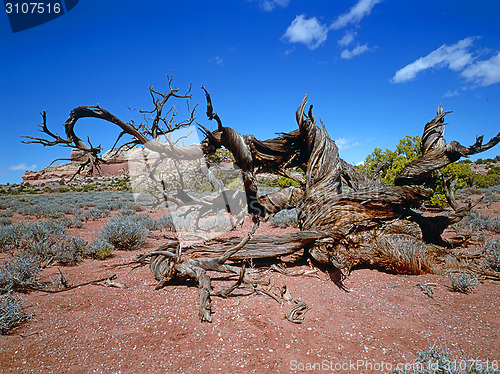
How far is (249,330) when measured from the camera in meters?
3.15

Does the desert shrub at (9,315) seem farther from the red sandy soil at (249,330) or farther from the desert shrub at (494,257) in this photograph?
the desert shrub at (494,257)

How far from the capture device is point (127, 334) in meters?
3.09

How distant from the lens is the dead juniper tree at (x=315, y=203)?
4.73 m

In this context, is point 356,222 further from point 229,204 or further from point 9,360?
point 9,360

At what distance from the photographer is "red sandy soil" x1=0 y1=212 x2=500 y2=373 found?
2588mm

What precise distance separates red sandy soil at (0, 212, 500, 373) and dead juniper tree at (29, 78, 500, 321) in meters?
0.54

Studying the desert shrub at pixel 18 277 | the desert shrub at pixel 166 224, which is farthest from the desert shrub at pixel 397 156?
the desert shrub at pixel 18 277

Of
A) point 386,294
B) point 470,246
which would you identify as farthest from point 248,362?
point 470,246

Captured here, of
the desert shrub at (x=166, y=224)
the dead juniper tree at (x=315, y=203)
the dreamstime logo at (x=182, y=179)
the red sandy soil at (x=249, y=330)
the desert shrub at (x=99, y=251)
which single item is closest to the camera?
the red sandy soil at (x=249, y=330)

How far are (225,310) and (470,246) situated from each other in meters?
6.46

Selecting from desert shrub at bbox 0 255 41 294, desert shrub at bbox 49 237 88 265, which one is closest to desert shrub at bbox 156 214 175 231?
desert shrub at bbox 49 237 88 265

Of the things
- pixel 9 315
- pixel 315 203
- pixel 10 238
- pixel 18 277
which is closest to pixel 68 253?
pixel 18 277

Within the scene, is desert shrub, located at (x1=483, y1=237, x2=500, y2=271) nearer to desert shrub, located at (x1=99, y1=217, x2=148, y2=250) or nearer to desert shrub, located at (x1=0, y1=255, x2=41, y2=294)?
desert shrub, located at (x1=0, y1=255, x2=41, y2=294)

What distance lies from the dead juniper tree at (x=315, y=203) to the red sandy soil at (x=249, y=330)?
543 millimetres
